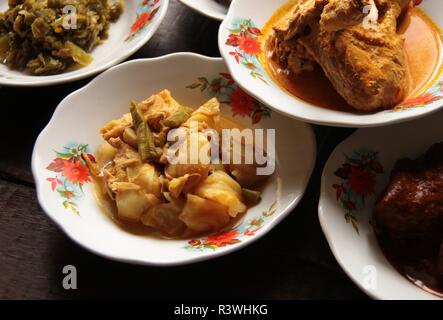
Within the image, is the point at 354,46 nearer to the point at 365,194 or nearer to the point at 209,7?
the point at 365,194

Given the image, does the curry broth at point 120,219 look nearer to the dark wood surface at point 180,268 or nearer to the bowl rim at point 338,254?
the dark wood surface at point 180,268

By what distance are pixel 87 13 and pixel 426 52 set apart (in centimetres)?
150

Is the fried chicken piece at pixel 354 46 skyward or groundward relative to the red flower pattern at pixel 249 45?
skyward

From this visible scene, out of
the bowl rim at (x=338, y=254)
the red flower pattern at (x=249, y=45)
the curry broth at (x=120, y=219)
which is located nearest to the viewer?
the bowl rim at (x=338, y=254)

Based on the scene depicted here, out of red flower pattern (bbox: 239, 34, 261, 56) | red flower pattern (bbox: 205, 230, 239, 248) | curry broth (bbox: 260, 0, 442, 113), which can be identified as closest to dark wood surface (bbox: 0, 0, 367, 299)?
red flower pattern (bbox: 205, 230, 239, 248)

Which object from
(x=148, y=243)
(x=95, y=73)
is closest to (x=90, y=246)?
(x=148, y=243)

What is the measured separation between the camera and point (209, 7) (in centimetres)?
226

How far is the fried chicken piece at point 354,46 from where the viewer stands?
1.52 meters

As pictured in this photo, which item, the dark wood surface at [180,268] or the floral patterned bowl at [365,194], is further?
the dark wood surface at [180,268]

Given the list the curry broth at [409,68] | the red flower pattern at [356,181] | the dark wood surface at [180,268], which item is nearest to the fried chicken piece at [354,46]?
the curry broth at [409,68]

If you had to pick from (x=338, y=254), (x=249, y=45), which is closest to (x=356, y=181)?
(x=338, y=254)

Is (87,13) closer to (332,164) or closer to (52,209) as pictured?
(52,209)

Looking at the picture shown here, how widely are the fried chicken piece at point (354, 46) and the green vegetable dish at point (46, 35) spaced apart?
957mm

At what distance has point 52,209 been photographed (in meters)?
1.50
